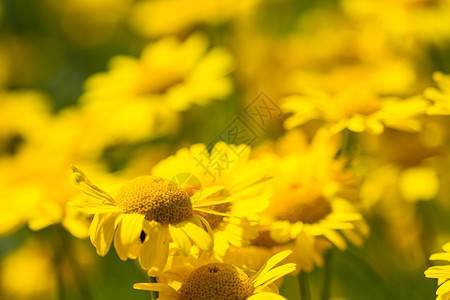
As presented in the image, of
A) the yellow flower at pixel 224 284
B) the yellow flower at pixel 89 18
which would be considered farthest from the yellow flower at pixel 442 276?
the yellow flower at pixel 89 18

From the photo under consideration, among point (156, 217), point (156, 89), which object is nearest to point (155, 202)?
point (156, 217)

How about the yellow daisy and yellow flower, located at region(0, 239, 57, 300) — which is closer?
the yellow daisy

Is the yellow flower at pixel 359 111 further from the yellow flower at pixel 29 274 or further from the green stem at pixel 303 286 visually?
the yellow flower at pixel 29 274

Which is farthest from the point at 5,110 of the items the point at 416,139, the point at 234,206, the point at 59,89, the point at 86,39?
the point at 234,206

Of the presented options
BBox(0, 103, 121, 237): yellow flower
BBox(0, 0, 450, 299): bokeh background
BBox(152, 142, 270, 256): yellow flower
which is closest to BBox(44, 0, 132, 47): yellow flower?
BBox(0, 0, 450, 299): bokeh background

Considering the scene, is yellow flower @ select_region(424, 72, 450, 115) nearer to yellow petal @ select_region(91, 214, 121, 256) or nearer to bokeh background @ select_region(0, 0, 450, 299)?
bokeh background @ select_region(0, 0, 450, 299)

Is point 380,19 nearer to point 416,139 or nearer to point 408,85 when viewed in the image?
point 408,85

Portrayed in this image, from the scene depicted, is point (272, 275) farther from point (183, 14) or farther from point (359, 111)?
point (183, 14)

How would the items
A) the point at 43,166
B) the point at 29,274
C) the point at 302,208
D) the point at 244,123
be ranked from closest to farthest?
the point at 302,208, the point at 43,166, the point at 244,123, the point at 29,274
